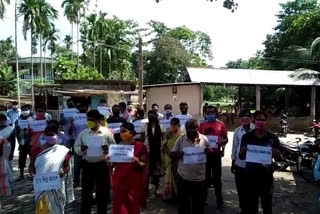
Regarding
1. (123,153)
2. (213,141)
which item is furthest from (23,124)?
(123,153)

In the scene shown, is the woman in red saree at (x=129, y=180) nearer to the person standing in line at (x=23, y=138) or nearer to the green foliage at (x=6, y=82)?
the person standing in line at (x=23, y=138)

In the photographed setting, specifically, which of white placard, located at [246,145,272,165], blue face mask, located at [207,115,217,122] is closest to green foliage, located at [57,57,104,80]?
blue face mask, located at [207,115,217,122]

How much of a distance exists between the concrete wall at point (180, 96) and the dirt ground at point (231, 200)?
1673 centimetres

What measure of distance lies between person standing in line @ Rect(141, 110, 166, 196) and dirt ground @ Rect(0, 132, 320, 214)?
0.54 m

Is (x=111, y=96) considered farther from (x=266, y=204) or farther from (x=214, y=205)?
(x=266, y=204)

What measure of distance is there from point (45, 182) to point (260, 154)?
2.66 m

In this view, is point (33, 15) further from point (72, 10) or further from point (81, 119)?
point (81, 119)

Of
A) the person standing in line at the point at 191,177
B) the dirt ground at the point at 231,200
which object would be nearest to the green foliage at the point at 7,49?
the dirt ground at the point at 231,200

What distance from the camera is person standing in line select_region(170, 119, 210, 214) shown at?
Result: 19.0 feet

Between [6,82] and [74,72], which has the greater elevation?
[74,72]

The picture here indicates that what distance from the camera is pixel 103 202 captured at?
6574 mm

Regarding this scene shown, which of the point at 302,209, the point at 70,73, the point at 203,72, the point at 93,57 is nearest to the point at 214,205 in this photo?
the point at 302,209

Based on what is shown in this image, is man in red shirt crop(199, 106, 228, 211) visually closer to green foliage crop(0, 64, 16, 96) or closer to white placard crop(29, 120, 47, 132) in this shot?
white placard crop(29, 120, 47, 132)

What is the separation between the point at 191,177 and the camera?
5781 millimetres
